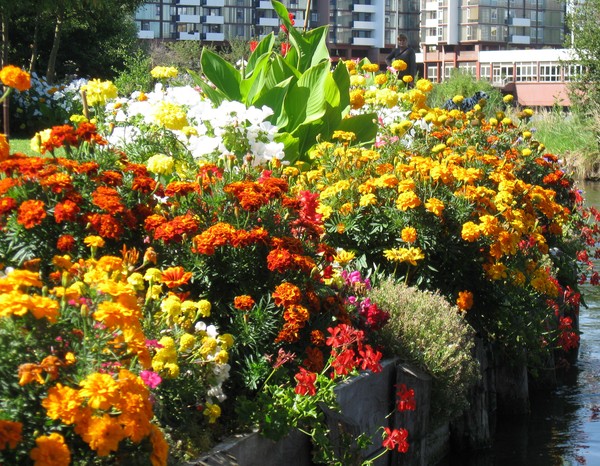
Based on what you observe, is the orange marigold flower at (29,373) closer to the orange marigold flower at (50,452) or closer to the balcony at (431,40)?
the orange marigold flower at (50,452)

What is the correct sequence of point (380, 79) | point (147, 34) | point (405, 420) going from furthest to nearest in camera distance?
point (147, 34)
point (380, 79)
point (405, 420)

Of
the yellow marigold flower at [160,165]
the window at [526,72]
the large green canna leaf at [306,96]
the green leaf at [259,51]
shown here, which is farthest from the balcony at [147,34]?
the yellow marigold flower at [160,165]

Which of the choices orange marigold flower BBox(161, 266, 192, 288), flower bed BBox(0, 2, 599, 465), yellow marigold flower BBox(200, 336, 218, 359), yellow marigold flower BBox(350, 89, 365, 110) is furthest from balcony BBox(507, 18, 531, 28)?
yellow marigold flower BBox(200, 336, 218, 359)

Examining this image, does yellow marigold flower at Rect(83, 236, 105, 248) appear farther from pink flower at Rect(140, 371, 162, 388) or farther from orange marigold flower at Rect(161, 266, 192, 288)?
pink flower at Rect(140, 371, 162, 388)

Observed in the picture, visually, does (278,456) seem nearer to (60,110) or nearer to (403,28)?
(60,110)

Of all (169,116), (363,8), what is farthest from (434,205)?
(363,8)

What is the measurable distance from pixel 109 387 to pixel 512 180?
462cm

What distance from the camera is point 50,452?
2793 millimetres

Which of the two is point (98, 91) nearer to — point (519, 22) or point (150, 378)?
point (150, 378)

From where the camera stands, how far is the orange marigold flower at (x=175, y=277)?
4.14 m

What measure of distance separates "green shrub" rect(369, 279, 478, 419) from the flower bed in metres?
0.03

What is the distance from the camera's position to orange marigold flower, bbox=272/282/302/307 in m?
4.29

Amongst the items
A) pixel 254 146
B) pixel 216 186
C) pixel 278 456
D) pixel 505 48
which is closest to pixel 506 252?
pixel 254 146

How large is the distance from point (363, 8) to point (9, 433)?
112254mm
